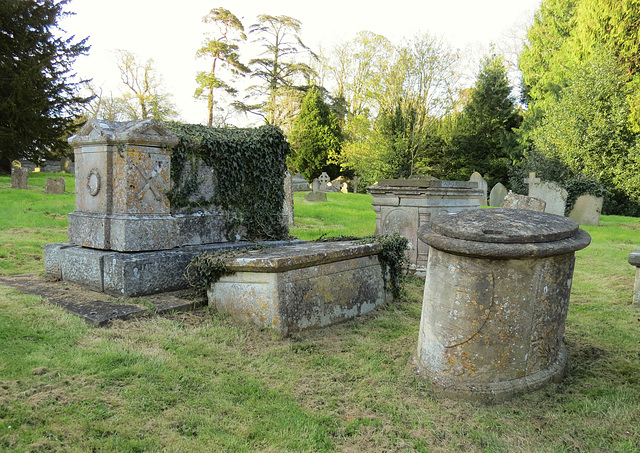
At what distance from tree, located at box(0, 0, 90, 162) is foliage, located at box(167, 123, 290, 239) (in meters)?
17.9

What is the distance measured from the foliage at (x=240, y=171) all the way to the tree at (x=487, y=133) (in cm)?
2015

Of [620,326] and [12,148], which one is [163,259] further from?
[12,148]

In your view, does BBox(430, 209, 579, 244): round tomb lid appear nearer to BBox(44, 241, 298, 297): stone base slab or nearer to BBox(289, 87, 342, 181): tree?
BBox(44, 241, 298, 297): stone base slab

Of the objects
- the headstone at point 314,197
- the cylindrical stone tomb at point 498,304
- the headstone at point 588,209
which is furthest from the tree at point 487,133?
the cylindrical stone tomb at point 498,304

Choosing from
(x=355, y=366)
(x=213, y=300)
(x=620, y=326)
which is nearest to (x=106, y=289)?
(x=213, y=300)

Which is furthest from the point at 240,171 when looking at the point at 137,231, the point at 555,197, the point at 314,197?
the point at 555,197

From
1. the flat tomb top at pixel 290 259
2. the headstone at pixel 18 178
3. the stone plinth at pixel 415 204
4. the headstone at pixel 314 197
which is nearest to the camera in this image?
the flat tomb top at pixel 290 259

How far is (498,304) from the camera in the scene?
2.87m

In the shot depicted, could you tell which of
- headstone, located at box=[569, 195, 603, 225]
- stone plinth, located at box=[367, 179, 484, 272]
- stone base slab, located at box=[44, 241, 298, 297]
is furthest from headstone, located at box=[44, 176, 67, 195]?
headstone, located at box=[569, 195, 603, 225]

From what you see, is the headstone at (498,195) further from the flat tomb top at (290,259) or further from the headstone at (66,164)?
the headstone at (66,164)

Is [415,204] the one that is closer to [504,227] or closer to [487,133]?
[504,227]

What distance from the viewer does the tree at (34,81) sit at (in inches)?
749

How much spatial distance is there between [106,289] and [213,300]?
1197 millimetres

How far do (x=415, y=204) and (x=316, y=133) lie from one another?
22.8 metres
